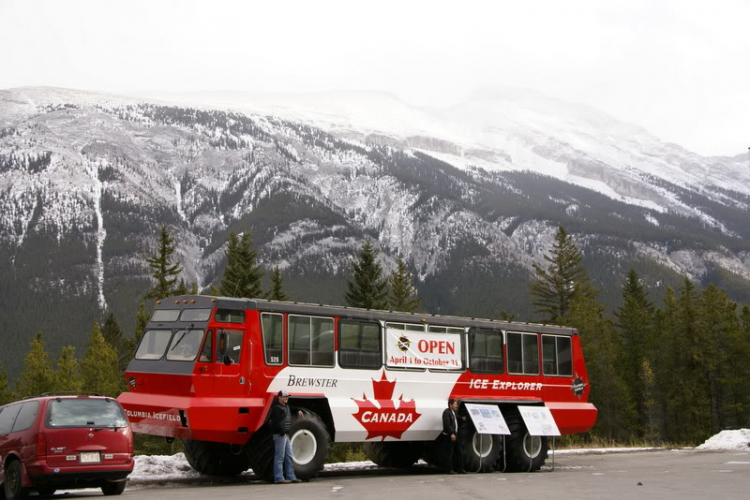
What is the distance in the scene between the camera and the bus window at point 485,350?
Result: 21625 millimetres

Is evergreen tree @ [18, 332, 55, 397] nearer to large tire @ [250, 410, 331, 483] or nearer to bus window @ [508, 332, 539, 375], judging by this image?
bus window @ [508, 332, 539, 375]

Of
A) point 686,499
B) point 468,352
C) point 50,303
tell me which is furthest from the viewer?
point 50,303

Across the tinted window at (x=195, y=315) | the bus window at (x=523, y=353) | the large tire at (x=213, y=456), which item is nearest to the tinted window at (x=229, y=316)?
the tinted window at (x=195, y=315)

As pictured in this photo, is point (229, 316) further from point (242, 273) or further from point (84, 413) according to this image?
point (242, 273)

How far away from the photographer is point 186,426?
16.2m

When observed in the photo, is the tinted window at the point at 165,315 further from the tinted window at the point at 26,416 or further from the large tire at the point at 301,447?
the tinted window at the point at 26,416

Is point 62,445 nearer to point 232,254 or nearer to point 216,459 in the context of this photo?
point 216,459

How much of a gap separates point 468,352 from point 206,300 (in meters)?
7.36

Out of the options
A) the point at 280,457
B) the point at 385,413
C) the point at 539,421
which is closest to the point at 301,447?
the point at 280,457

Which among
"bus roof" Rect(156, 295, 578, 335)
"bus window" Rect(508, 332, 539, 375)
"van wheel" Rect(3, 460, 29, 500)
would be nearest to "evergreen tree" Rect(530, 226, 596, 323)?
"bus window" Rect(508, 332, 539, 375)

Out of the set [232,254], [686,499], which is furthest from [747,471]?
[232,254]

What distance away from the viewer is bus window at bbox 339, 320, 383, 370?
1891cm

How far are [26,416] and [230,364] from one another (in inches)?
156

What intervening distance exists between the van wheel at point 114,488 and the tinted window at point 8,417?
1893mm
